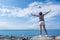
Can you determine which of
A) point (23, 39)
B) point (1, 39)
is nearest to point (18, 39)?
point (23, 39)

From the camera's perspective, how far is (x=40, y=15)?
33.9 ft

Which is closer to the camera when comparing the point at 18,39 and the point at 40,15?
the point at 40,15

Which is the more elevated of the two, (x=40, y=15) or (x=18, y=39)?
(x=40, y=15)

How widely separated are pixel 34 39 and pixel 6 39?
175 cm

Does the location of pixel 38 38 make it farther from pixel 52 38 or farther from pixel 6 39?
pixel 6 39

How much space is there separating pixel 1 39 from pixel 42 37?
265cm

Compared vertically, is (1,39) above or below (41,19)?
below

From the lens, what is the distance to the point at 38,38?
402 inches

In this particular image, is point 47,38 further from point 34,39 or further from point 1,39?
point 1,39

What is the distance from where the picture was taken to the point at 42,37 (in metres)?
10.1

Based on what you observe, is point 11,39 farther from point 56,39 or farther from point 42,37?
point 56,39

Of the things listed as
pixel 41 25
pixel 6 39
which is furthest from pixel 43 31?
→ pixel 6 39

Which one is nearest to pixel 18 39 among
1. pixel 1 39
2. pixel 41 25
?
pixel 1 39

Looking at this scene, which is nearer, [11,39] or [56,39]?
[56,39]
